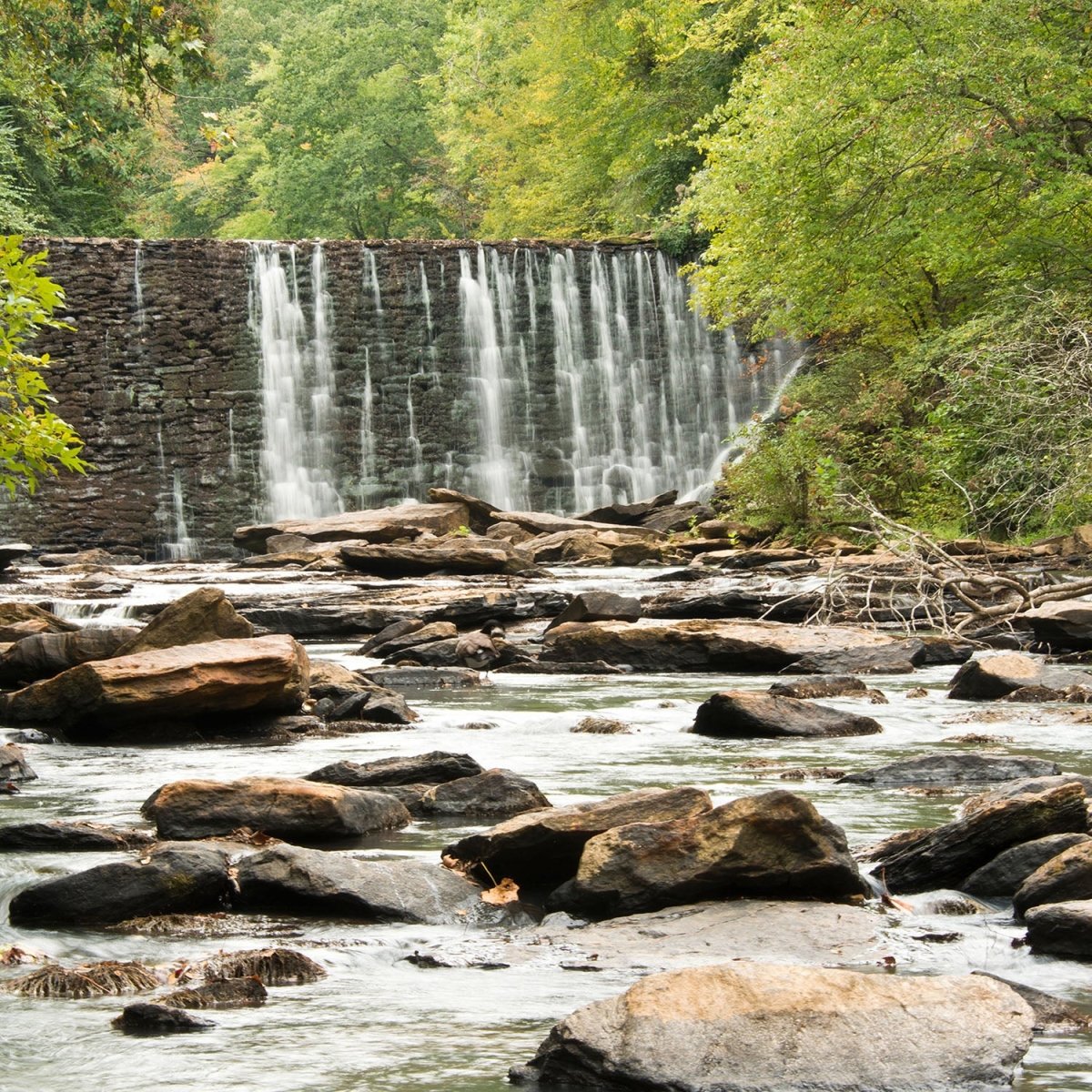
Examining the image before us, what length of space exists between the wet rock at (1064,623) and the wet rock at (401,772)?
6.33m

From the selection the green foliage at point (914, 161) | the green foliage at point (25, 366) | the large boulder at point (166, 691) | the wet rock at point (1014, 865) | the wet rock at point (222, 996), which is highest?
the green foliage at point (914, 161)

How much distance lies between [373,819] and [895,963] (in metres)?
2.41

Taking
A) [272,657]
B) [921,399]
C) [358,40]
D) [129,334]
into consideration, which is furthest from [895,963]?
[358,40]

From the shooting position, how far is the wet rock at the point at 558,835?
5.18 meters

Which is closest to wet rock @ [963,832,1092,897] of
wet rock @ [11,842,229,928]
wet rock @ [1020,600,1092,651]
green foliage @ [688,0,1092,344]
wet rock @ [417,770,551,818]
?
wet rock @ [417,770,551,818]

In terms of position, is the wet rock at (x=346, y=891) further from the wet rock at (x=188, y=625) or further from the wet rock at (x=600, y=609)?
the wet rock at (x=600, y=609)

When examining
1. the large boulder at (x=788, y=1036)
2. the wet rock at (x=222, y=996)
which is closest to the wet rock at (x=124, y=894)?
the wet rock at (x=222, y=996)

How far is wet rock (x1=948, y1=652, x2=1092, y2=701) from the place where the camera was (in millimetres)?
10070

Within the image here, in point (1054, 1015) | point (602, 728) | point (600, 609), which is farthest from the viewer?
point (600, 609)

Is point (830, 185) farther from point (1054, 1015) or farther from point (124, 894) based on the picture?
point (1054, 1015)

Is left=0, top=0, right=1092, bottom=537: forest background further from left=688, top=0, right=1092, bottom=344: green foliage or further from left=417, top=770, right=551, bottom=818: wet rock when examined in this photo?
left=417, top=770, right=551, bottom=818: wet rock

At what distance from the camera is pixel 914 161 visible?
19.5 m

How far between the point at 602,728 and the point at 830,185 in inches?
553

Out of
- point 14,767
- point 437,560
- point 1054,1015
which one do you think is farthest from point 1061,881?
point 437,560
